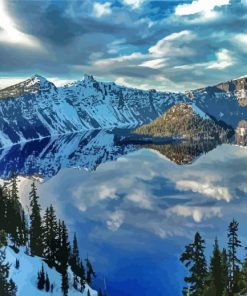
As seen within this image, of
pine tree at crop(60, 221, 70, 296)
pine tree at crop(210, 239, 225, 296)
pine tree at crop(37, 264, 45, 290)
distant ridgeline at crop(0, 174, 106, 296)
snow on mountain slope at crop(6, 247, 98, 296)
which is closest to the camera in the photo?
pine tree at crop(210, 239, 225, 296)

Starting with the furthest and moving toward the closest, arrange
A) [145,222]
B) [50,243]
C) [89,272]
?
[145,222]
[50,243]
[89,272]

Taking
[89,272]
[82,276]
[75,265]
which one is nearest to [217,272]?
[82,276]

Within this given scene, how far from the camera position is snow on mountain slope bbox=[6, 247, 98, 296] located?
89.2 m

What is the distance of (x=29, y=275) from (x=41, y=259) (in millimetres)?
10960

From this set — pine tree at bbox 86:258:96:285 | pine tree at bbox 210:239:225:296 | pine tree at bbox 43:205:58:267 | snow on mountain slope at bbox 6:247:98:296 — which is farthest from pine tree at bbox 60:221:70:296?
pine tree at bbox 210:239:225:296

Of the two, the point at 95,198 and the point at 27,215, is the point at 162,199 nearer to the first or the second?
the point at 95,198

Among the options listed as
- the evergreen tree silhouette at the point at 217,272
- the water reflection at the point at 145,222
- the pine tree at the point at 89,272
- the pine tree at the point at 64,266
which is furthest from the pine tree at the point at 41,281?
the evergreen tree silhouette at the point at 217,272

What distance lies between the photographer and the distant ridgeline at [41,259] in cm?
9241

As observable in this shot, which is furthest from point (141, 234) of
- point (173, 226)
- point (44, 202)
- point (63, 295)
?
point (44, 202)

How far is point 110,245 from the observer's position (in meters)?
123

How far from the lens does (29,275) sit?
9356 cm

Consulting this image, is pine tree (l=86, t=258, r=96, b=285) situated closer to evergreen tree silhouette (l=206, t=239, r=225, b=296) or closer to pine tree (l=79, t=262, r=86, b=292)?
pine tree (l=79, t=262, r=86, b=292)

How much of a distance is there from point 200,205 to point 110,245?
143 ft

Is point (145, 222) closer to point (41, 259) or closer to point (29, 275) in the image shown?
point (41, 259)
